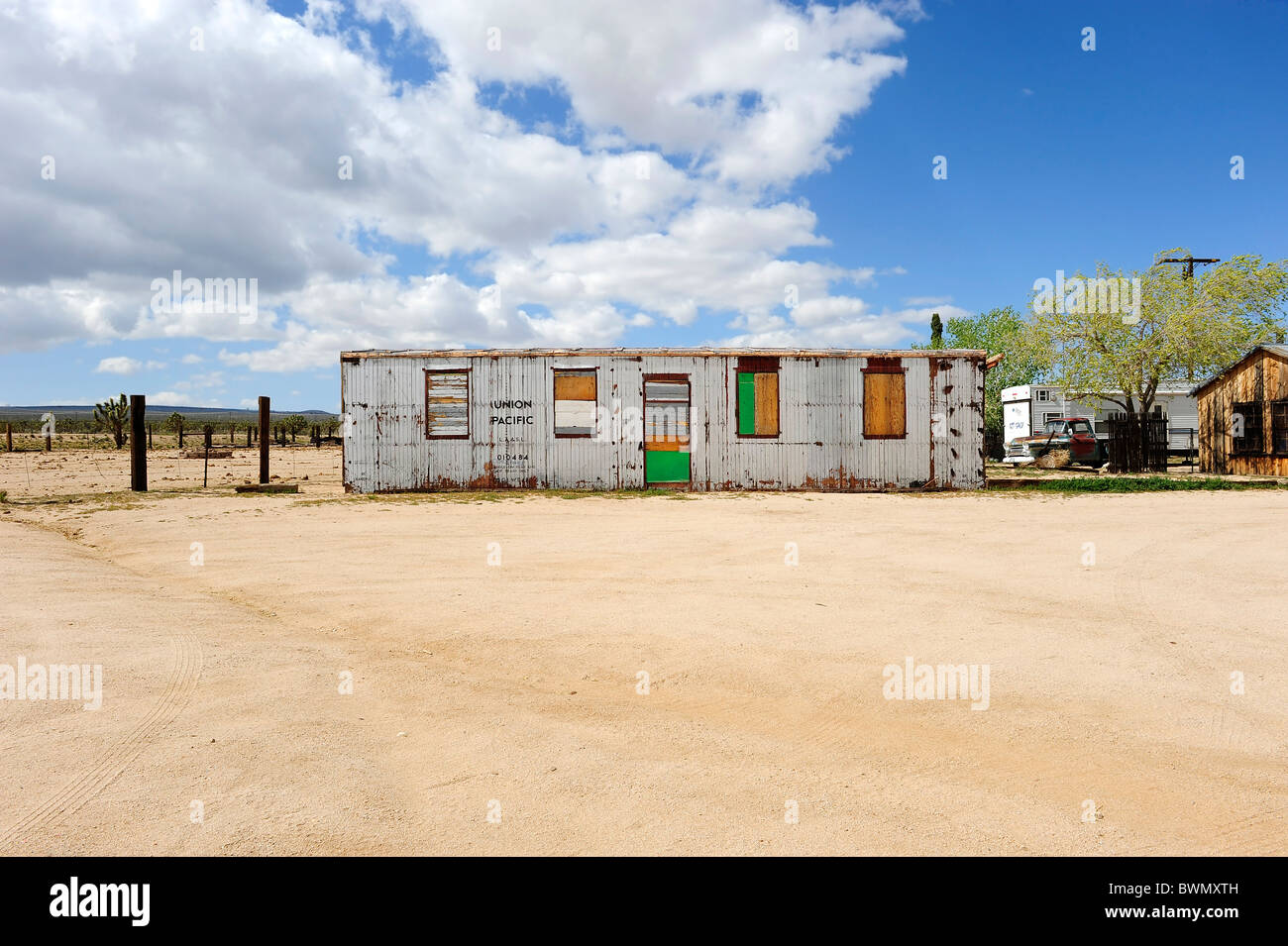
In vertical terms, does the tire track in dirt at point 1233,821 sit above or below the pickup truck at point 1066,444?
below

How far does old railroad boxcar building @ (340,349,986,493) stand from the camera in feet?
63.6

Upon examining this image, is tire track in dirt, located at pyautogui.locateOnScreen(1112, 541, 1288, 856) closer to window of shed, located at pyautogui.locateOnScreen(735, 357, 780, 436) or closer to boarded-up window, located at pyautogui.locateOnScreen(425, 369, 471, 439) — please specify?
window of shed, located at pyautogui.locateOnScreen(735, 357, 780, 436)

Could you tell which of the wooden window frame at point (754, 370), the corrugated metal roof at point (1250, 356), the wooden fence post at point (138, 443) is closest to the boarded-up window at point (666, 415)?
the wooden window frame at point (754, 370)

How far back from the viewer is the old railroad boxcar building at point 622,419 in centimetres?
1939

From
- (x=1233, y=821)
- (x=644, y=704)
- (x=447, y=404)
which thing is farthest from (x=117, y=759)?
(x=447, y=404)

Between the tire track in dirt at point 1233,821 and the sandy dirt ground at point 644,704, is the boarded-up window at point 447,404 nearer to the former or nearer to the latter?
the sandy dirt ground at point 644,704

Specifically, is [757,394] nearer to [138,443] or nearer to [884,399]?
[884,399]

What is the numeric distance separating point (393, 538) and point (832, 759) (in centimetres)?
843

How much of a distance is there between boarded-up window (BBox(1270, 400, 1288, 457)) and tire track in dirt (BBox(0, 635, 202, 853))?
30.4 metres

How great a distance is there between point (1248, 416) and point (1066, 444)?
554cm

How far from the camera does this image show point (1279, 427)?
955 inches

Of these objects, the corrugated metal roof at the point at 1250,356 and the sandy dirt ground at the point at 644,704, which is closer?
the sandy dirt ground at the point at 644,704

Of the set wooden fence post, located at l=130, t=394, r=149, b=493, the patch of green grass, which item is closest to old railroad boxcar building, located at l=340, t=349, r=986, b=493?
the patch of green grass

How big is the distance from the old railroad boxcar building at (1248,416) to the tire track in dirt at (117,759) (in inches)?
1187
